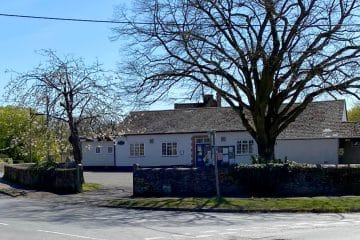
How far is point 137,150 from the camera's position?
177ft

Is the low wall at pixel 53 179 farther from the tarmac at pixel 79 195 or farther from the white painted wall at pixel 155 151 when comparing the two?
the white painted wall at pixel 155 151

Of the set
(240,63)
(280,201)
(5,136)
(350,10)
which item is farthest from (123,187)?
(5,136)

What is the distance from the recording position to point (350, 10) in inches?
1161

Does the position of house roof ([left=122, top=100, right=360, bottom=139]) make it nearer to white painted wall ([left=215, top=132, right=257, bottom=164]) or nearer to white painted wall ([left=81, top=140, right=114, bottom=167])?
white painted wall ([left=215, top=132, right=257, bottom=164])

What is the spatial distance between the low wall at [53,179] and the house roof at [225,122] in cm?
1099

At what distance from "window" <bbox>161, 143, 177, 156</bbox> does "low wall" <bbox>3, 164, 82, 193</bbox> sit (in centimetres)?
1833

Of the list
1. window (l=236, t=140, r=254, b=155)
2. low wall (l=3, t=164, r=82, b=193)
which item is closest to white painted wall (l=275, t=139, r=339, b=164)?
window (l=236, t=140, r=254, b=155)

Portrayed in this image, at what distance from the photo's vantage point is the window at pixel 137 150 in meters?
53.8

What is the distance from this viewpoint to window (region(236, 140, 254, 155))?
49562mm

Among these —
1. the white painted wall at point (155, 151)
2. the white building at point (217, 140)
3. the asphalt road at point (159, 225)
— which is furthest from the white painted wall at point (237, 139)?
the asphalt road at point (159, 225)

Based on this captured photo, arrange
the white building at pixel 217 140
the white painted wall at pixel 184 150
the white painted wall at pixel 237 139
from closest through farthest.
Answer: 1. the white painted wall at pixel 184 150
2. the white building at pixel 217 140
3. the white painted wall at pixel 237 139

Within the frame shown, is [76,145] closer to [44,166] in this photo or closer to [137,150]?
[44,166]

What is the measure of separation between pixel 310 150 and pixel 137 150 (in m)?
16.1

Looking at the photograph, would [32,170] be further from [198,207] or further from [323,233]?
[323,233]
